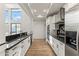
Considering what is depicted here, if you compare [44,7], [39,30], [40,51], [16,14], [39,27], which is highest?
[44,7]

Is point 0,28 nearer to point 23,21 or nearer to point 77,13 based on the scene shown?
point 77,13

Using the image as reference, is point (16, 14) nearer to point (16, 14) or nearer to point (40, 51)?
point (16, 14)

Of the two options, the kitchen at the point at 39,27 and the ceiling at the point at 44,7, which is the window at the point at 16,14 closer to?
the kitchen at the point at 39,27

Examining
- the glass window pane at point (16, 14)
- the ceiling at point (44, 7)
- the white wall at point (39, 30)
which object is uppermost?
the ceiling at point (44, 7)

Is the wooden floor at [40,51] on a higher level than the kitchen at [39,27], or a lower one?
lower

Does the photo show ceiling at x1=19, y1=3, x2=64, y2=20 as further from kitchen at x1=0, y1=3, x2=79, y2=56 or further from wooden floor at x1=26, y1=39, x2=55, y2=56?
wooden floor at x1=26, y1=39, x2=55, y2=56

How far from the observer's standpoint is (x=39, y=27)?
1320 centimetres

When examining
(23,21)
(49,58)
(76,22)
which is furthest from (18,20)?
(49,58)

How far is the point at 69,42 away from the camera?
2521mm

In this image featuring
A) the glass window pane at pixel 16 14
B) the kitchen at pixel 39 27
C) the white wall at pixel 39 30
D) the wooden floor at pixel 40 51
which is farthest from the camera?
the white wall at pixel 39 30

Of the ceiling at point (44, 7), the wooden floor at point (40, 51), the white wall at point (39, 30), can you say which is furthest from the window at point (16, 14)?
the white wall at point (39, 30)

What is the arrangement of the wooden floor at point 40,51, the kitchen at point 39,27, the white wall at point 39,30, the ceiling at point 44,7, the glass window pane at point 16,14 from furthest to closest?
1. the white wall at point 39,30
2. the glass window pane at point 16,14
3. the wooden floor at point 40,51
4. the ceiling at point 44,7
5. the kitchen at point 39,27

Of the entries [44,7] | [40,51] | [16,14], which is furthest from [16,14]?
[40,51]

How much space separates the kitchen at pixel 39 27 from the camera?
6.98 ft
